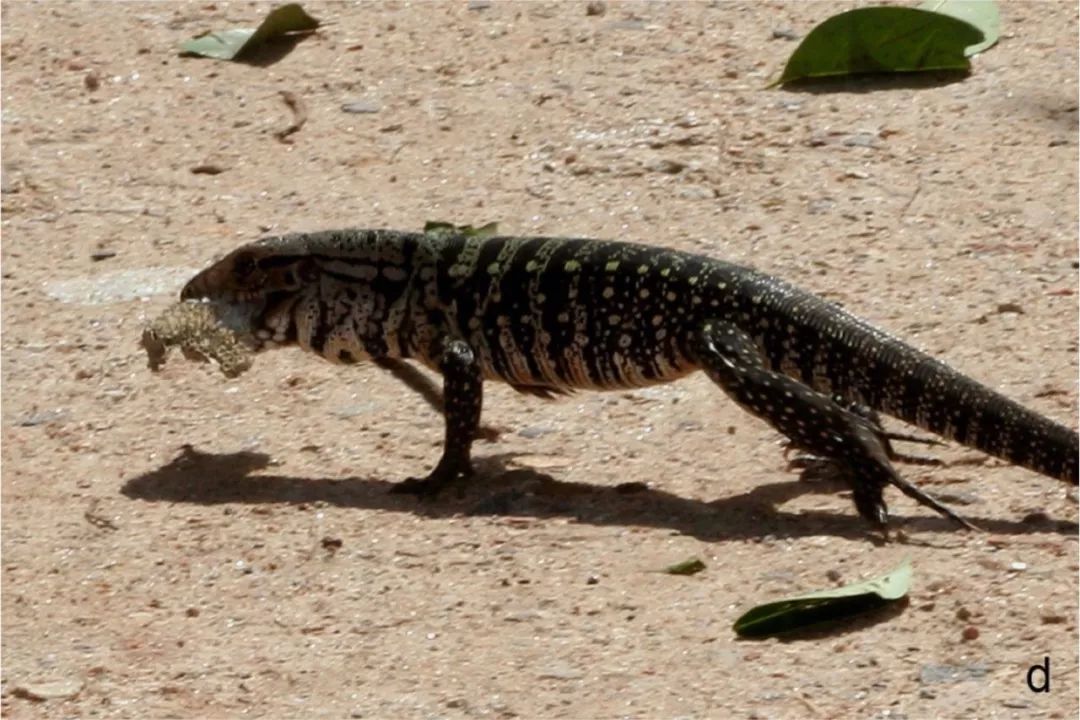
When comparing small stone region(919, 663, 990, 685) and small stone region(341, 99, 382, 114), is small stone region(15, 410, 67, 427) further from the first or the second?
small stone region(919, 663, 990, 685)

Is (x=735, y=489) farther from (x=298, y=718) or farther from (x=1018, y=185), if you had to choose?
(x=1018, y=185)

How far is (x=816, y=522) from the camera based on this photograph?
7.72 m

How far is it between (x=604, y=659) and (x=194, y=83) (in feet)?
21.2

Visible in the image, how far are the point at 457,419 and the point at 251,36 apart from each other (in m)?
4.92

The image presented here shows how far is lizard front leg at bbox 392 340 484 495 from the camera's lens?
8328 mm

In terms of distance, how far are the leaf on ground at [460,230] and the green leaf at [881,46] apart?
210cm

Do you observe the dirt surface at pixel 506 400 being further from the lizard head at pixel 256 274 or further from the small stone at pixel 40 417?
the lizard head at pixel 256 274

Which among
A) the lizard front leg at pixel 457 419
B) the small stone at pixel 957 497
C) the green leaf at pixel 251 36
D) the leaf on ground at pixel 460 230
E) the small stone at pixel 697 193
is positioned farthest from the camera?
the green leaf at pixel 251 36

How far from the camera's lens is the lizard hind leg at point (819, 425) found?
24.9 ft

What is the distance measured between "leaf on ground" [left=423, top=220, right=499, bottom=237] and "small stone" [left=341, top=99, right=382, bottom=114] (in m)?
1.53

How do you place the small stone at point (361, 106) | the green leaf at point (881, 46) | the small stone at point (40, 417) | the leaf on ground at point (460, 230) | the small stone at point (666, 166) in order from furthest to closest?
1. the small stone at point (361, 106)
2. the green leaf at point (881, 46)
3. the small stone at point (666, 166)
4. the small stone at point (40, 417)
5. the leaf on ground at point (460, 230)

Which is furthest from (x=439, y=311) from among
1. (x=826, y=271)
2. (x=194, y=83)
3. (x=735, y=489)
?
(x=194, y=83)

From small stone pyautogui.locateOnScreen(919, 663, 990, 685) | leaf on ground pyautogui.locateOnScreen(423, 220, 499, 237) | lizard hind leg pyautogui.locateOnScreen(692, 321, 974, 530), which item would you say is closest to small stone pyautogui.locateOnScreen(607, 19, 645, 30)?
leaf on ground pyautogui.locateOnScreen(423, 220, 499, 237)

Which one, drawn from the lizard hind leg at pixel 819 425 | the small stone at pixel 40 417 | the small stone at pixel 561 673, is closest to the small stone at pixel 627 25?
the small stone at pixel 40 417
